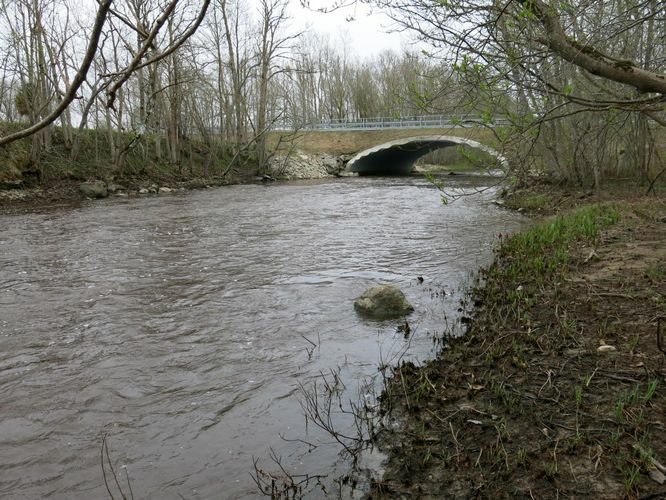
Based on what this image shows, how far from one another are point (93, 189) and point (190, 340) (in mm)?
16865

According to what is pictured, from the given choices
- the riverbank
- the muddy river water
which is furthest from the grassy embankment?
the riverbank

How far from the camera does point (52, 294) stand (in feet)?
24.7

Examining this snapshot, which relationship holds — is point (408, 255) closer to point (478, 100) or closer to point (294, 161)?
point (478, 100)

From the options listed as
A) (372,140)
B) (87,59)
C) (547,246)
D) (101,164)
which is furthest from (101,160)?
(87,59)

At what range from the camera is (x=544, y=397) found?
3838 millimetres

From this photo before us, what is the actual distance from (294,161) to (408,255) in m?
29.1

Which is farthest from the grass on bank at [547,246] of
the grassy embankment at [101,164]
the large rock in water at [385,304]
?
the grassy embankment at [101,164]

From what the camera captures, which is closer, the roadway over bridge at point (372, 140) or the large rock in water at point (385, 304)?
the large rock in water at point (385, 304)

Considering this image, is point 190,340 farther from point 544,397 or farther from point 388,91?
point 388,91

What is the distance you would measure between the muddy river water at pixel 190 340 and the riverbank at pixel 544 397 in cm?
52

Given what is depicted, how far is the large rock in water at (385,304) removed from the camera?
6.43 m

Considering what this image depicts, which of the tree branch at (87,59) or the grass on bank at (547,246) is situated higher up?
the tree branch at (87,59)

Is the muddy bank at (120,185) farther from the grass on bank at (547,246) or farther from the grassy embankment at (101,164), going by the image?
the grass on bank at (547,246)

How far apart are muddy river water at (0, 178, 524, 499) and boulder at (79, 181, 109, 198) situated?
24.9ft
